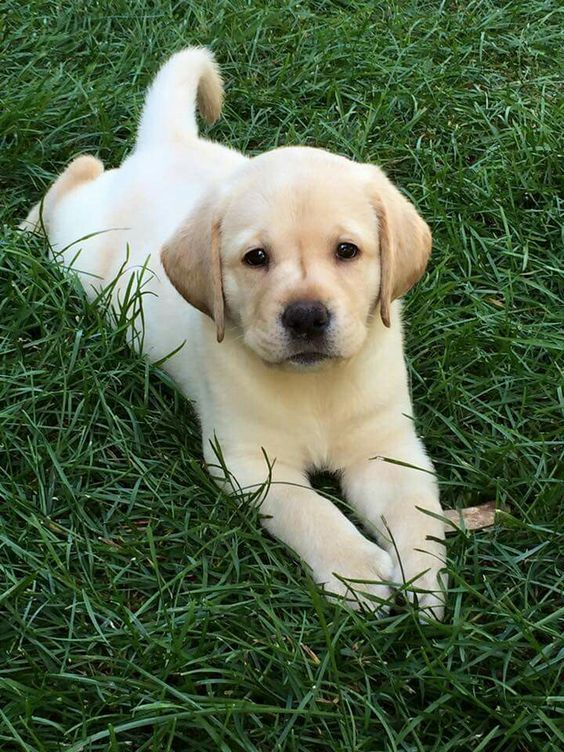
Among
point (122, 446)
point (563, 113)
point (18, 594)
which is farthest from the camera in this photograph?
point (563, 113)

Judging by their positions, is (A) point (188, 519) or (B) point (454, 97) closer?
(A) point (188, 519)

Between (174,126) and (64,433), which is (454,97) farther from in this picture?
(64,433)

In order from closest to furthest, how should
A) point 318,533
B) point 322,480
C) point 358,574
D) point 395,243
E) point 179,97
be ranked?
point 358,574 < point 318,533 < point 395,243 < point 322,480 < point 179,97

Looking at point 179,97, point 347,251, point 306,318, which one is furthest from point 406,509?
point 179,97

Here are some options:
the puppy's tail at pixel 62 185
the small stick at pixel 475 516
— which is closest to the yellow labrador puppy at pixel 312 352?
the small stick at pixel 475 516

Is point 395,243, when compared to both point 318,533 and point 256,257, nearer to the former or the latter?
point 256,257

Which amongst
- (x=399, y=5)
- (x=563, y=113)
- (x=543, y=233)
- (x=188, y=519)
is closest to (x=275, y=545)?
(x=188, y=519)
